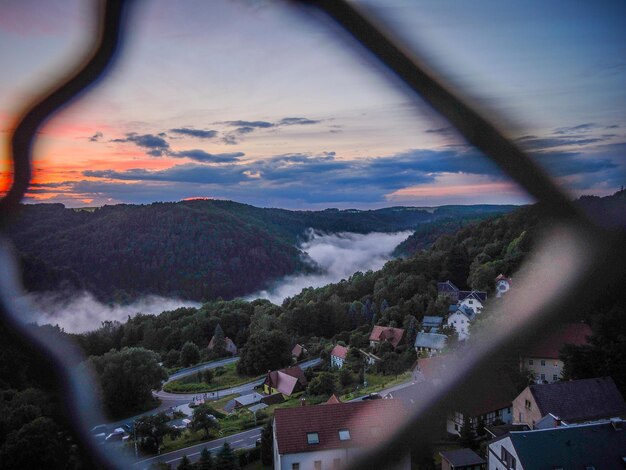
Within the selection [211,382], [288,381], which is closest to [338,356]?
[288,381]

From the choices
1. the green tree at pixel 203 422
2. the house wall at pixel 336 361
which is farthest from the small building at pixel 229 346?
the green tree at pixel 203 422

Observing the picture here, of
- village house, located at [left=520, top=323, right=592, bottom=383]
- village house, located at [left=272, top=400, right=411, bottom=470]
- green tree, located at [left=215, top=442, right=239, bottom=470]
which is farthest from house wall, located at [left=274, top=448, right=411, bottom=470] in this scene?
green tree, located at [left=215, top=442, right=239, bottom=470]

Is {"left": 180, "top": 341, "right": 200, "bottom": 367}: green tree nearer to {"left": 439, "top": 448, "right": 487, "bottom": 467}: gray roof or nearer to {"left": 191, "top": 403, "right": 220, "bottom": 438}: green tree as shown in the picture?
{"left": 191, "top": 403, "right": 220, "bottom": 438}: green tree

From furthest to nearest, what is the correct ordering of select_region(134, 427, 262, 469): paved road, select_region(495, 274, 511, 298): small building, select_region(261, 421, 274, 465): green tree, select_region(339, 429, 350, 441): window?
1. select_region(134, 427, 262, 469): paved road
2. select_region(261, 421, 274, 465): green tree
3. select_region(495, 274, 511, 298): small building
4. select_region(339, 429, 350, 441): window

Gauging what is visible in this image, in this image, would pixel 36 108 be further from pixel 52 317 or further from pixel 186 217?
pixel 186 217

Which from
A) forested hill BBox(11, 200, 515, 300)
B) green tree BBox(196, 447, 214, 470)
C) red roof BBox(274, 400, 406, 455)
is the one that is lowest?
green tree BBox(196, 447, 214, 470)

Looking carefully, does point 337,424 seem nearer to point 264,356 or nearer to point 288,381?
point 288,381
